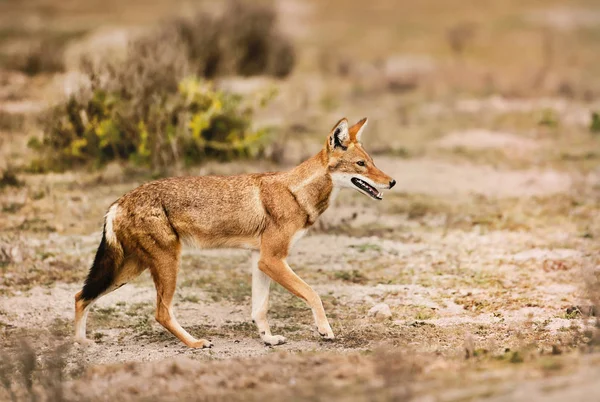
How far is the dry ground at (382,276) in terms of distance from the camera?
5.88 meters

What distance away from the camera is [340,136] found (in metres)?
7.61

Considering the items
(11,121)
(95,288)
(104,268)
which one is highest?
(104,268)

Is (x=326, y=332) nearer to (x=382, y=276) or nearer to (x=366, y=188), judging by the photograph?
(x=366, y=188)

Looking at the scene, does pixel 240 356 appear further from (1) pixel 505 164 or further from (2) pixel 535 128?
(2) pixel 535 128

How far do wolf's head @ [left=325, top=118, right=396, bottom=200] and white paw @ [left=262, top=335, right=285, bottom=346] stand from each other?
52.0 inches

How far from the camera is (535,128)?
17703 millimetres

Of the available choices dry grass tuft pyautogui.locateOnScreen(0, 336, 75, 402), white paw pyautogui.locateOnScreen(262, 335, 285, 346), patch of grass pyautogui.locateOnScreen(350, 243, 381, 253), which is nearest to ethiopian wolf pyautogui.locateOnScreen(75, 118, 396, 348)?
white paw pyautogui.locateOnScreen(262, 335, 285, 346)

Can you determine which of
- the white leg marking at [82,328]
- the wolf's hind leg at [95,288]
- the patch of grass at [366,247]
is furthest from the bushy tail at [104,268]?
the patch of grass at [366,247]

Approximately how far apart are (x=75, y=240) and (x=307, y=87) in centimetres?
1111

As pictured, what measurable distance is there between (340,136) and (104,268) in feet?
6.92

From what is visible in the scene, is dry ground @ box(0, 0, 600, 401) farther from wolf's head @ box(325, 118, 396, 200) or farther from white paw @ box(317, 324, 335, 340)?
wolf's head @ box(325, 118, 396, 200)

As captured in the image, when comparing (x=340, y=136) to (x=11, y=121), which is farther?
(x=11, y=121)

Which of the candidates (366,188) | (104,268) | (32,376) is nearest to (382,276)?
(366,188)

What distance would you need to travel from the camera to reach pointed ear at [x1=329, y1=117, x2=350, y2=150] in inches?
297
